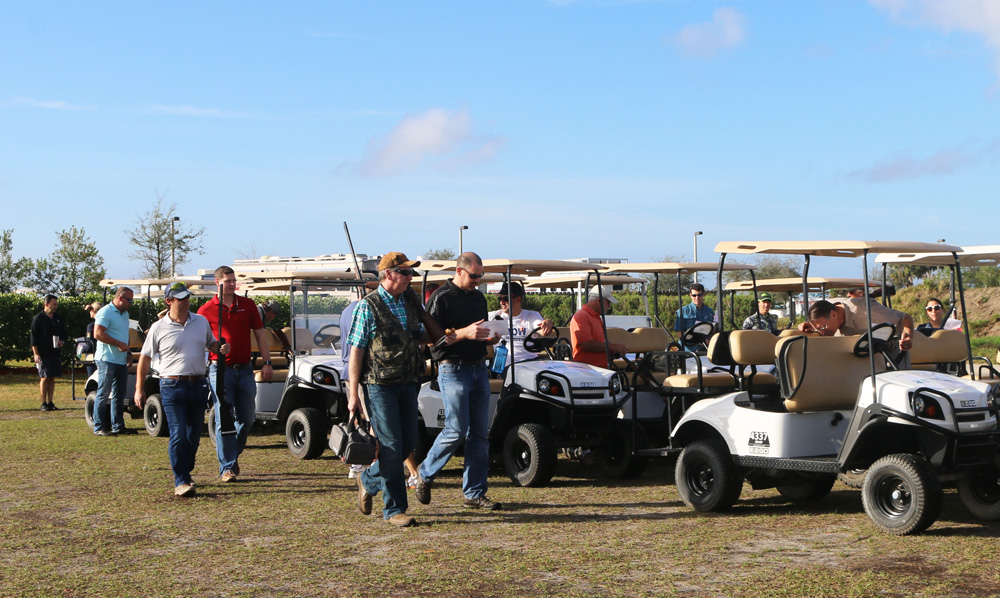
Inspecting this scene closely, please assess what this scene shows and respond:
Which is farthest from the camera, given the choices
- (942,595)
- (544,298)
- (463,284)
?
(544,298)

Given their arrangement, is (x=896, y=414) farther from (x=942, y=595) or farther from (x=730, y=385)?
(x=730, y=385)

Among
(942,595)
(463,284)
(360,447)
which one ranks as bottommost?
(942,595)

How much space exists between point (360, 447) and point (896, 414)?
9.99 ft

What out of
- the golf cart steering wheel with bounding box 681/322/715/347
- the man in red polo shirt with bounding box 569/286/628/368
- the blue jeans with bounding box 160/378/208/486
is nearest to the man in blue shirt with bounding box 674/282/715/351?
the golf cart steering wheel with bounding box 681/322/715/347

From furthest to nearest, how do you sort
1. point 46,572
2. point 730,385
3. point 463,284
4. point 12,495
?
point 730,385 < point 12,495 < point 463,284 < point 46,572

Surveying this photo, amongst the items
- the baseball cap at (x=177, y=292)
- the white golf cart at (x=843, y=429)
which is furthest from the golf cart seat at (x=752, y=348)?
the baseball cap at (x=177, y=292)

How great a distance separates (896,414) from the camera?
6113 mm

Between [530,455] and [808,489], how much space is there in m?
2.04

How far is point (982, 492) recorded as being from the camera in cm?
656

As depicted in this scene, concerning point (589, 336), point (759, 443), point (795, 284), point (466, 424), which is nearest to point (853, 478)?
point (759, 443)

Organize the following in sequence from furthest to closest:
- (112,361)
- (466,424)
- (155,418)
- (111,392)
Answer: (112,361) → (111,392) → (155,418) → (466,424)

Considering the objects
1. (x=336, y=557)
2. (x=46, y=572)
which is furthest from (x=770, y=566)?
(x=46, y=572)

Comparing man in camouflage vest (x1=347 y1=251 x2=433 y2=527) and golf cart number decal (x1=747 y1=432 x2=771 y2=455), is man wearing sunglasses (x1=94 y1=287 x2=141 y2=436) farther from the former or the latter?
golf cart number decal (x1=747 y1=432 x2=771 y2=455)

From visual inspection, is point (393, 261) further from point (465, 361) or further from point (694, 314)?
point (694, 314)
